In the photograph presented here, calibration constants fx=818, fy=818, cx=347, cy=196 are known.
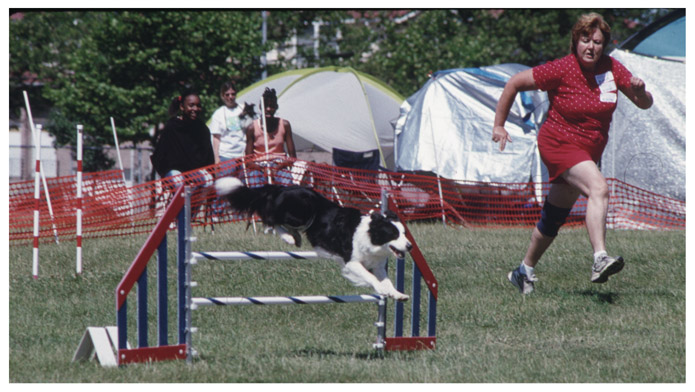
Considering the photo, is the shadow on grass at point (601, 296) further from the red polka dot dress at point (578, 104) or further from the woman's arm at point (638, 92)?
the woman's arm at point (638, 92)

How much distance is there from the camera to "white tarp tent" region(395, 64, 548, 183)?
12.7m

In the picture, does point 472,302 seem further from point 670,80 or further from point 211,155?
point 670,80

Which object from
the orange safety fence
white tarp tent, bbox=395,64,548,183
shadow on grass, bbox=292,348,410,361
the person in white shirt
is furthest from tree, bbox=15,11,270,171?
shadow on grass, bbox=292,348,410,361

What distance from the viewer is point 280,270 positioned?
7070mm

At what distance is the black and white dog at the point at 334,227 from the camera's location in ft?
14.4

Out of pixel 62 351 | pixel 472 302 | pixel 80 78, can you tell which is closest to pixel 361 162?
pixel 80 78

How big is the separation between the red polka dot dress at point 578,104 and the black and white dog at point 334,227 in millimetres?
1581

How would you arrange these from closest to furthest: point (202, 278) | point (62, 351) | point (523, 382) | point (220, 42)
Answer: point (523, 382), point (62, 351), point (202, 278), point (220, 42)

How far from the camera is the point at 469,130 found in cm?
1305

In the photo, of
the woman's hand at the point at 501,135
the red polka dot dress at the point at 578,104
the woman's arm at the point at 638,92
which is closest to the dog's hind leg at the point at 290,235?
the woman's hand at the point at 501,135

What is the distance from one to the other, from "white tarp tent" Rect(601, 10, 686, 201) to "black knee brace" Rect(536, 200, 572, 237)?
695cm

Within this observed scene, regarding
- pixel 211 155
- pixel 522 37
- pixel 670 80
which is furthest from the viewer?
pixel 522 37

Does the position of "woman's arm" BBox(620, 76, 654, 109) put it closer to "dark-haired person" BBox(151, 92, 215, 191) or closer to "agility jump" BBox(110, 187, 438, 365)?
"agility jump" BBox(110, 187, 438, 365)

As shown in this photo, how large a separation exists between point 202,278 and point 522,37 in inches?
825
